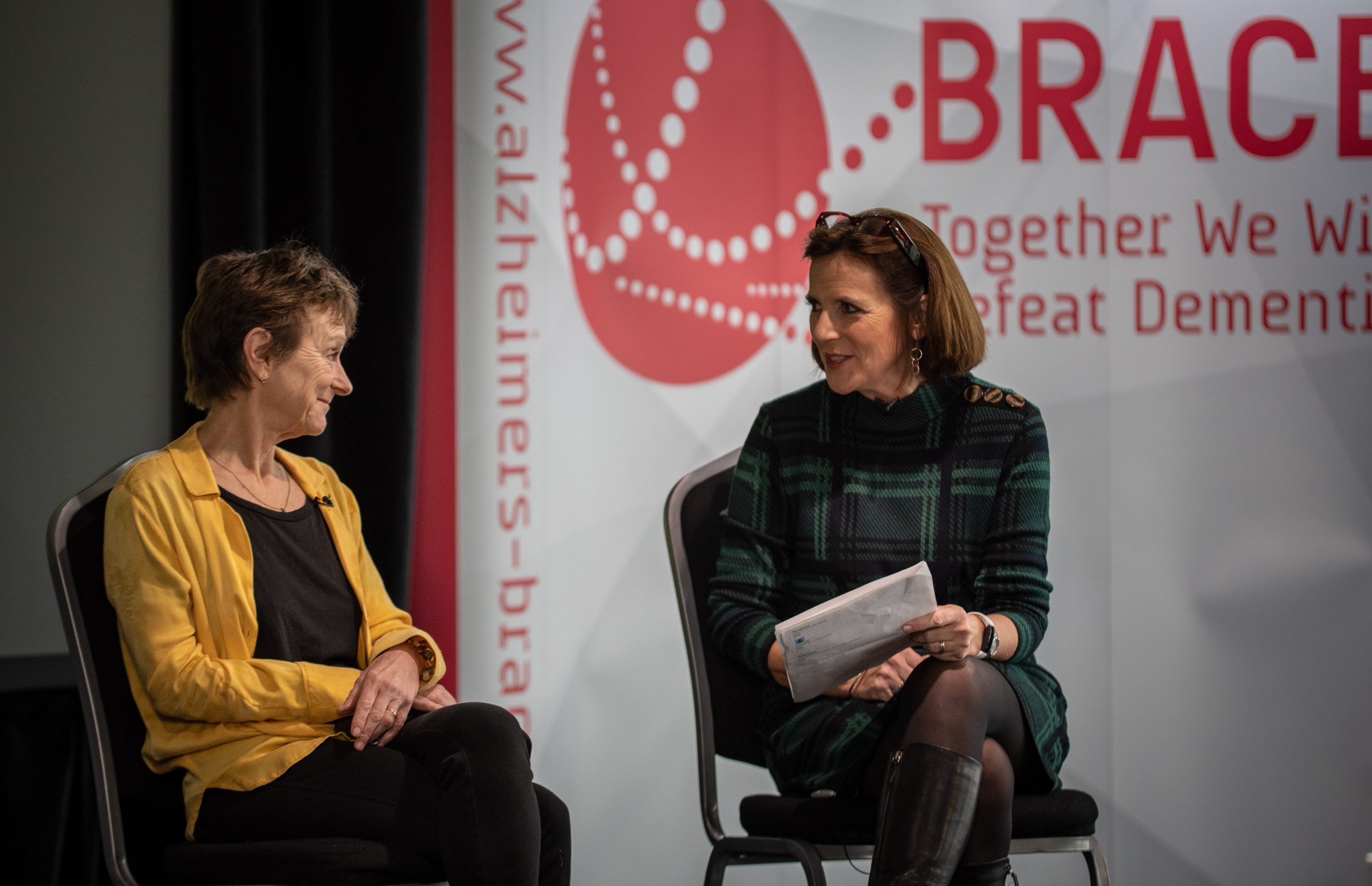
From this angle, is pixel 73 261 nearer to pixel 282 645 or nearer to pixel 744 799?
pixel 282 645

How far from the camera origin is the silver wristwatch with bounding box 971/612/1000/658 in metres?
1.73

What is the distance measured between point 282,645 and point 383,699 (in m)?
0.16

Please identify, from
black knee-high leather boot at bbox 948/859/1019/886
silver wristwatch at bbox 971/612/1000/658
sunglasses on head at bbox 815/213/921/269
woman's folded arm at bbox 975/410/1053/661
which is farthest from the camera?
sunglasses on head at bbox 815/213/921/269

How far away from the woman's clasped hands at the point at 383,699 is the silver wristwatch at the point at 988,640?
0.81 metres

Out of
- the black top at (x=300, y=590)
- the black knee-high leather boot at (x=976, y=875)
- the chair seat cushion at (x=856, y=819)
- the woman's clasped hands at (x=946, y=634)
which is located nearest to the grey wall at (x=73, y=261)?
the black top at (x=300, y=590)

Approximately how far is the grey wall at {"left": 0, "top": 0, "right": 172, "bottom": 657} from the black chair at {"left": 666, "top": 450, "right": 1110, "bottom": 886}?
1364mm

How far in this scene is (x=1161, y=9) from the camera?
2820 millimetres

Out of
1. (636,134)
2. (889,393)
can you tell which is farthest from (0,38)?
(889,393)

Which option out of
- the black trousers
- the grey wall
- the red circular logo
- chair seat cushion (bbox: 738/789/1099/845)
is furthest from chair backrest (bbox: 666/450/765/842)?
the grey wall

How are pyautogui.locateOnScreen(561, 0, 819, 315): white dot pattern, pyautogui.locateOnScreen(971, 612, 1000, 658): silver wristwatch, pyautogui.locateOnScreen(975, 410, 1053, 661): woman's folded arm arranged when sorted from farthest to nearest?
pyautogui.locateOnScreen(561, 0, 819, 315): white dot pattern
pyautogui.locateOnScreen(975, 410, 1053, 661): woman's folded arm
pyautogui.locateOnScreen(971, 612, 1000, 658): silver wristwatch

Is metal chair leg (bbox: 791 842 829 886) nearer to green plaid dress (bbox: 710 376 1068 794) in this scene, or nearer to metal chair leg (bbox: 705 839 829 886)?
metal chair leg (bbox: 705 839 829 886)

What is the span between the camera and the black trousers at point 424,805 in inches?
60.5

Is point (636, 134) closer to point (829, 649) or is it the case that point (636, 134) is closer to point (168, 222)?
point (168, 222)

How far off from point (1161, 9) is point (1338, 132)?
1.71ft
